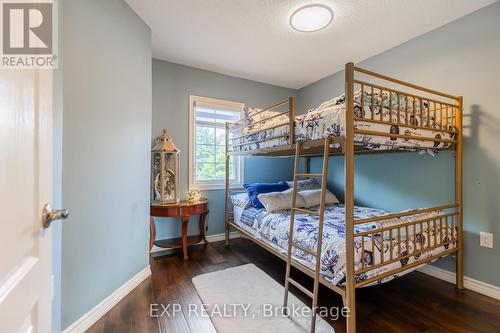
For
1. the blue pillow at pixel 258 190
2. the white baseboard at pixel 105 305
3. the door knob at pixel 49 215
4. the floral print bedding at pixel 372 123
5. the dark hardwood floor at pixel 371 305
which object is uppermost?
the floral print bedding at pixel 372 123

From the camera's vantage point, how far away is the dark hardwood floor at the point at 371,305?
167 centimetres

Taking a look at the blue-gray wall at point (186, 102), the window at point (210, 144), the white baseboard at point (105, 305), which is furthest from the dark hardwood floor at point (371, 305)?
the window at point (210, 144)

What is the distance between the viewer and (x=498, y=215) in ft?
6.63

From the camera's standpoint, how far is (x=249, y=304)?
194cm

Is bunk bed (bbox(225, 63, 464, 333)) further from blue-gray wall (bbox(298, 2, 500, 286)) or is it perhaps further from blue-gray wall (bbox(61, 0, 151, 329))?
blue-gray wall (bbox(61, 0, 151, 329))

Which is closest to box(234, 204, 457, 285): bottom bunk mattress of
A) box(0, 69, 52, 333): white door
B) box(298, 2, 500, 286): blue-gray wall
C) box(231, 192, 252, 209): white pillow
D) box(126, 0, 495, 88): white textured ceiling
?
box(298, 2, 500, 286): blue-gray wall

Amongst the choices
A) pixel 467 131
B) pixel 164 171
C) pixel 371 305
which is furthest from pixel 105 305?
pixel 467 131

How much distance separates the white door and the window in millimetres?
2606

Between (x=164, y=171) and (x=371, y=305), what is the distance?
2553 millimetres

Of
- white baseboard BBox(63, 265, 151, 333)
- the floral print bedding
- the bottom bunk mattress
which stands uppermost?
the floral print bedding

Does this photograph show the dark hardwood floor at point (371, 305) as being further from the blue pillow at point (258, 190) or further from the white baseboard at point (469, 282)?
the blue pillow at point (258, 190)

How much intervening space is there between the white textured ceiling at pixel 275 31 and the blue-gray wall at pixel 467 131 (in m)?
0.17

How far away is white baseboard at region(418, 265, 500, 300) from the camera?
202 cm

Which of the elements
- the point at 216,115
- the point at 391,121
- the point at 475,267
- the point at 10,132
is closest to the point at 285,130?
the point at 391,121
